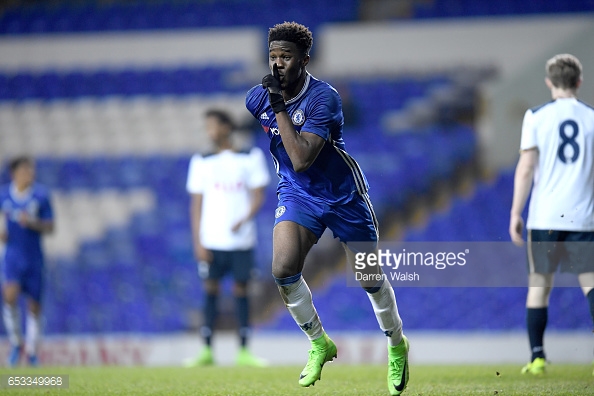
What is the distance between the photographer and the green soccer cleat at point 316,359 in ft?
15.8

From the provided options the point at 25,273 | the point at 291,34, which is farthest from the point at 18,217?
the point at 291,34

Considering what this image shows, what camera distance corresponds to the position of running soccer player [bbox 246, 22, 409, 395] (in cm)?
474

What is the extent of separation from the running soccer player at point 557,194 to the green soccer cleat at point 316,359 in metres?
1.74

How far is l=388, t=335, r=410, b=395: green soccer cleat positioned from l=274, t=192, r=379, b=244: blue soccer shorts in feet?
2.13

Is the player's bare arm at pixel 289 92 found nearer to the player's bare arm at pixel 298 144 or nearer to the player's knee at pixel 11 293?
the player's bare arm at pixel 298 144

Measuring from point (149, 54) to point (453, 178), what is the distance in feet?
21.1

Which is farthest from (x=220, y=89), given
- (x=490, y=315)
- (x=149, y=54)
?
(x=490, y=315)

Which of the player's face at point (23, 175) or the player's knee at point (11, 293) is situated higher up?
the player's face at point (23, 175)

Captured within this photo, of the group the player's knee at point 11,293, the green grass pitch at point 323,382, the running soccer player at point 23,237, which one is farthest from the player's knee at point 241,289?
the player's knee at point 11,293

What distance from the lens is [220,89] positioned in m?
15.8

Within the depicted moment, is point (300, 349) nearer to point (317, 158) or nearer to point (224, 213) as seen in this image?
point (224, 213)

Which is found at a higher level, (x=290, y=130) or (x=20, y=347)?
(x=290, y=130)

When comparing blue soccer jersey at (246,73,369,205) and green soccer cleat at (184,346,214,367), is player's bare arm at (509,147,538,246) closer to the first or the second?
blue soccer jersey at (246,73,369,205)

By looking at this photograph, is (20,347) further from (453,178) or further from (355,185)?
(453,178)
